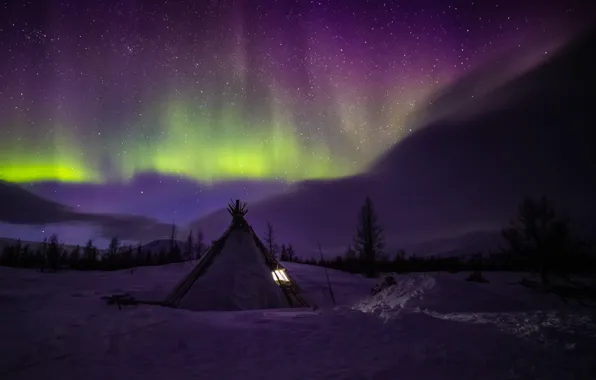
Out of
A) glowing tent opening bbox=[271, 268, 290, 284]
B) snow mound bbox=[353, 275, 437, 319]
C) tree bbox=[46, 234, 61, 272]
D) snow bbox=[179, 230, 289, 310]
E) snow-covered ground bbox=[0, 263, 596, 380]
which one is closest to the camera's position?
snow-covered ground bbox=[0, 263, 596, 380]

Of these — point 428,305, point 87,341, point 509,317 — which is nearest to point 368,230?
point 428,305

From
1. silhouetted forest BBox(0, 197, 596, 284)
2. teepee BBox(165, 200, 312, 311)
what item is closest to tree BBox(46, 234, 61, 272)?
silhouetted forest BBox(0, 197, 596, 284)

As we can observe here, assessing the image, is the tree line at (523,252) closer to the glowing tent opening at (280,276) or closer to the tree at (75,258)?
the glowing tent opening at (280,276)

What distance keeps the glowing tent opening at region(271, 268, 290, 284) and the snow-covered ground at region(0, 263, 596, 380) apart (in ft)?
16.1

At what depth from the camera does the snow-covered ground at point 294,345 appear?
574 centimetres

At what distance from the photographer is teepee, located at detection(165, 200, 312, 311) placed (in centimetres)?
1245

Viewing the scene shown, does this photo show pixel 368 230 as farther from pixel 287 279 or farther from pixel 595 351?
pixel 595 351

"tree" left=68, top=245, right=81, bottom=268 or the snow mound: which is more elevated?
"tree" left=68, top=245, right=81, bottom=268

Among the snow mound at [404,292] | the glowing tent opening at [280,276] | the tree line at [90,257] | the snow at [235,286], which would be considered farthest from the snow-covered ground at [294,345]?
the tree line at [90,257]

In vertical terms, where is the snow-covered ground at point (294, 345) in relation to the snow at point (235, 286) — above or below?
below

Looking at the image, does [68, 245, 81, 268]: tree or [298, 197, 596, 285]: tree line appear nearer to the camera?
[298, 197, 596, 285]: tree line

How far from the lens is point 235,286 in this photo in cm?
1272

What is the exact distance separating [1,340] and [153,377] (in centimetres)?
372

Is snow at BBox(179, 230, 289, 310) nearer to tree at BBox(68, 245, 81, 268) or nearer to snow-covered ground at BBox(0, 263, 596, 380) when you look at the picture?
snow-covered ground at BBox(0, 263, 596, 380)
